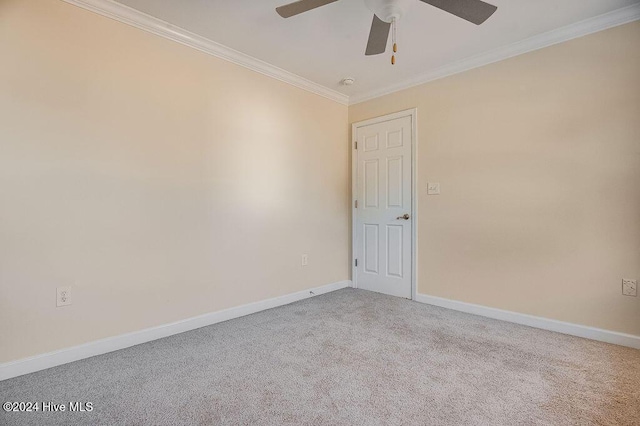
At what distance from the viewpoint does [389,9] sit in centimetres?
181

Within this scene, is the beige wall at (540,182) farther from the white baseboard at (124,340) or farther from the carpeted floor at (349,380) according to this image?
the white baseboard at (124,340)

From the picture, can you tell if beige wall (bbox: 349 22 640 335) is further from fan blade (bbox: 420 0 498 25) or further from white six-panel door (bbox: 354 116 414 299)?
fan blade (bbox: 420 0 498 25)

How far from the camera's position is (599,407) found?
1.50 meters

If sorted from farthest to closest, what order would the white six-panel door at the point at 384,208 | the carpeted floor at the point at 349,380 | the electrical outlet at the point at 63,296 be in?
1. the white six-panel door at the point at 384,208
2. the electrical outlet at the point at 63,296
3. the carpeted floor at the point at 349,380

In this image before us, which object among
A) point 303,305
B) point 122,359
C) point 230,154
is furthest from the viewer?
point 303,305

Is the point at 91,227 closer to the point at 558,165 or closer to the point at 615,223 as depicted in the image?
the point at 558,165

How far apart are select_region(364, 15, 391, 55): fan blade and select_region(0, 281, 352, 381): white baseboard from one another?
2.41 meters

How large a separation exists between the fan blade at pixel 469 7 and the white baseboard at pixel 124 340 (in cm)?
273

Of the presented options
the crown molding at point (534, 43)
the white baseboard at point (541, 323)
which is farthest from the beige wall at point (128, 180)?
the white baseboard at point (541, 323)

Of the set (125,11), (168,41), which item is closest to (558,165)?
(168,41)

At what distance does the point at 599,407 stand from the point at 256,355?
1906 mm

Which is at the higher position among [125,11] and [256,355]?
[125,11]

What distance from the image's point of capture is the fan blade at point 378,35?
1.87 meters

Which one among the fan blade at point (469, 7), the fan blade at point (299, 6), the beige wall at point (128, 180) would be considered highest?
the fan blade at point (299, 6)
